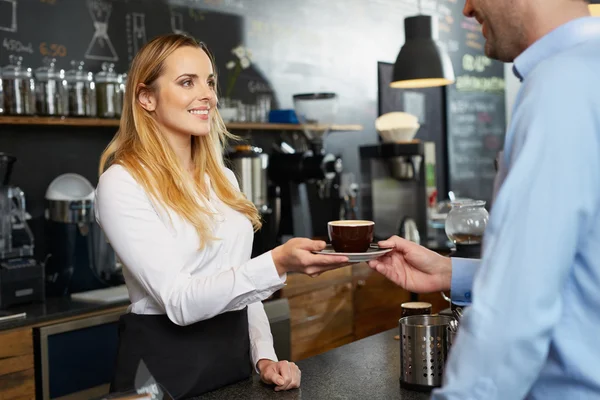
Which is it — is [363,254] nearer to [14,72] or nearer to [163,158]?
[163,158]

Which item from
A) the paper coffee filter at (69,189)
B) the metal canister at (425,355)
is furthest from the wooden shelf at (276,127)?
the metal canister at (425,355)

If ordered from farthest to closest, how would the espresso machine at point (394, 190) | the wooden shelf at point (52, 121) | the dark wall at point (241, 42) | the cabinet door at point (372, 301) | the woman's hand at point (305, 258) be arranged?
the espresso machine at point (394, 190)
the cabinet door at point (372, 301)
the dark wall at point (241, 42)
the wooden shelf at point (52, 121)
the woman's hand at point (305, 258)

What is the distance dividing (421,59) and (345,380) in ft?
10.6

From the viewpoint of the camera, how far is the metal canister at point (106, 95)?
11.7 feet

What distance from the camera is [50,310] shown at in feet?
10.00

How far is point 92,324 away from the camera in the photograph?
10.0 ft

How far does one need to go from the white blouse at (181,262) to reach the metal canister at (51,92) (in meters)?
1.53

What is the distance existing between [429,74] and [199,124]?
8.87ft

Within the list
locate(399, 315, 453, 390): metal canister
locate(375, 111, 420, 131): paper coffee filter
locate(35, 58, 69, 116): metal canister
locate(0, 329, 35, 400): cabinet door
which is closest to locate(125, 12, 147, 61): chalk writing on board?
locate(35, 58, 69, 116): metal canister

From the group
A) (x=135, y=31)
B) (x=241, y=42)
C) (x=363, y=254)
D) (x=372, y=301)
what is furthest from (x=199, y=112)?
(x=372, y=301)

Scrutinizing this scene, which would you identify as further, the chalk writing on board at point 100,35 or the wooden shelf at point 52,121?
the chalk writing on board at point 100,35

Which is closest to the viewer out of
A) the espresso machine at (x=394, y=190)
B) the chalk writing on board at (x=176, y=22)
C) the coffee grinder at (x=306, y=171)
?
the chalk writing on board at (x=176, y=22)

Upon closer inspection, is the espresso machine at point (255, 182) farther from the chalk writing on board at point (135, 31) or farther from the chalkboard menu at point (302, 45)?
the chalk writing on board at point (135, 31)

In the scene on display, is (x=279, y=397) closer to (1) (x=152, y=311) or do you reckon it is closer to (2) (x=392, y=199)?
(1) (x=152, y=311)
